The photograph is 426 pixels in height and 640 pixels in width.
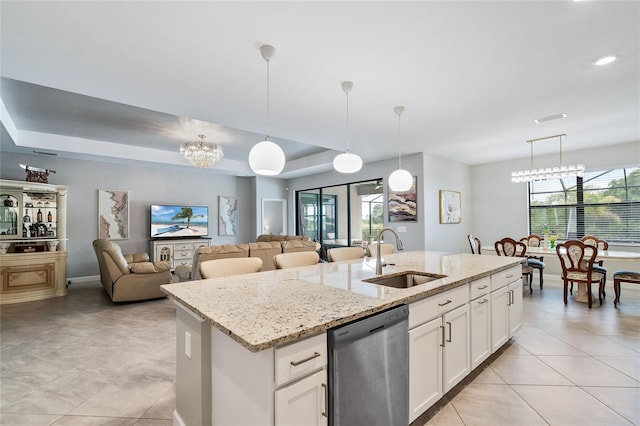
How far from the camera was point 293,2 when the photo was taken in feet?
5.90

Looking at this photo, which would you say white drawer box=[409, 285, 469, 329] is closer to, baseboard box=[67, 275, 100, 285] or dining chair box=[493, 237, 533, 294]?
dining chair box=[493, 237, 533, 294]

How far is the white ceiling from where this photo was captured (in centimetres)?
190

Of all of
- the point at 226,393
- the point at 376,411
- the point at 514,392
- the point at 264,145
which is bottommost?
the point at 514,392

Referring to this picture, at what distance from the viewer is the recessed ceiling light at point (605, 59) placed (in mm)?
2406

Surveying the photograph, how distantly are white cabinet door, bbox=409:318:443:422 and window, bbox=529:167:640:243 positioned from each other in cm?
603

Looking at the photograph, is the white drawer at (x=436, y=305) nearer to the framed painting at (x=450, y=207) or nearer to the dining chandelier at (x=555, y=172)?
the dining chandelier at (x=555, y=172)

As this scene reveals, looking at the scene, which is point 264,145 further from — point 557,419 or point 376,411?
point 557,419

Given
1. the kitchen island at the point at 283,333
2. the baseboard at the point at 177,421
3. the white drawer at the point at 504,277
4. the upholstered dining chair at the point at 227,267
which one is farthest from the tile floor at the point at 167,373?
the upholstered dining chair at the point at 227,267

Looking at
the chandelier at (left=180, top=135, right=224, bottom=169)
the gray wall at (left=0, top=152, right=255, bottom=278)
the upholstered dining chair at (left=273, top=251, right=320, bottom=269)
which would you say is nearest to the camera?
the upholstered dining chair at (left=273, top=251, right=320, bottom=269)

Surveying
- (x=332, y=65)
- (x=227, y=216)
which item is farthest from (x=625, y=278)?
(x=227, y=216)


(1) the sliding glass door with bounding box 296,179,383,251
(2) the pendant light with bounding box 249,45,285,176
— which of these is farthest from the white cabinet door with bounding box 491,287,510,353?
(1) the sliding glass door with bounding box 296,179,383,251

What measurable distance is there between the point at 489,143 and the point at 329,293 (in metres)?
4.93

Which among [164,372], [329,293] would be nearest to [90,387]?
[164,372]

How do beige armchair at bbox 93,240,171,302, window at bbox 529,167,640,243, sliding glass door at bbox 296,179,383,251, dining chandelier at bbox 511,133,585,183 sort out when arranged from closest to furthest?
beige armchair at bbox 93,240,171,302 → dining chandelier at bbox 511,133,585,183 → window at bbox 529,167,640,243 → sliding glass door at bbox 296,179,383,251
